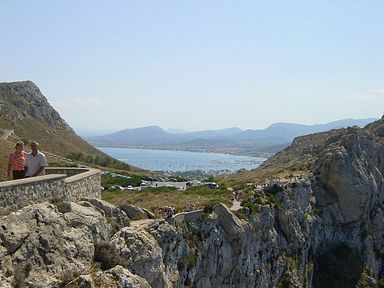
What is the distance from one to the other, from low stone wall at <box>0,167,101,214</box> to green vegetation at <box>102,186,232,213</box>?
1049cm

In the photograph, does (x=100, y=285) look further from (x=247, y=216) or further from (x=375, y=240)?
(x=375, y=240)

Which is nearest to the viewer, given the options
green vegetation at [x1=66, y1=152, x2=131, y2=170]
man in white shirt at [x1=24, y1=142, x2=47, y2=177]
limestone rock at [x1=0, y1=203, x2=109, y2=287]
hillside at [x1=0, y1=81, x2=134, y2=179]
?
limestone rock at [x1=0, y1=203, x2=109, y2=287]

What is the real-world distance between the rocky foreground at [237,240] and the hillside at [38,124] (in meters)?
47.6

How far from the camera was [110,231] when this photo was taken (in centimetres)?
1945

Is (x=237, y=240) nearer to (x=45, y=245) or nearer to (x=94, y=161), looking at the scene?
(x=45, y=245)

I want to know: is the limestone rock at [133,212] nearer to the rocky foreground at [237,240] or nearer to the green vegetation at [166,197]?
the rocky foreground at [237,240]

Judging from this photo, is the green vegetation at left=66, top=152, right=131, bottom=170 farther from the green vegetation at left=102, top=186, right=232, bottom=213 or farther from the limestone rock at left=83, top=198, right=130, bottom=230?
the limestone rock at left=83, top=198, right=130, bottom=230

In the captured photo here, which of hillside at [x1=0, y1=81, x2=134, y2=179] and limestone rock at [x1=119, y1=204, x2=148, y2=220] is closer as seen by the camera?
limestone rock at [x1=119, y1=204, x2=148, y2=220]

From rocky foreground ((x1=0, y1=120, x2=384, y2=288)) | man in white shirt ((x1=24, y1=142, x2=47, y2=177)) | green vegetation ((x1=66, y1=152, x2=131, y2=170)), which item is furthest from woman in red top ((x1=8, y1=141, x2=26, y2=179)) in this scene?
green vegetation ((x1=66, y1=152, x2=131, y2=170))

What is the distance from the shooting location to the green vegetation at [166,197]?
35.6m

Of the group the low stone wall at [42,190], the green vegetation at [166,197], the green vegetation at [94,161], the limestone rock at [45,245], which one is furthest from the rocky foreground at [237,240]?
the green vegetation at [94,161]

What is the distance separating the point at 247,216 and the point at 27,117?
8245 centimetres

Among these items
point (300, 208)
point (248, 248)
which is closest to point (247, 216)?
point (248, 248)

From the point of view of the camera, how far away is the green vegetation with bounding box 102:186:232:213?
117ft
